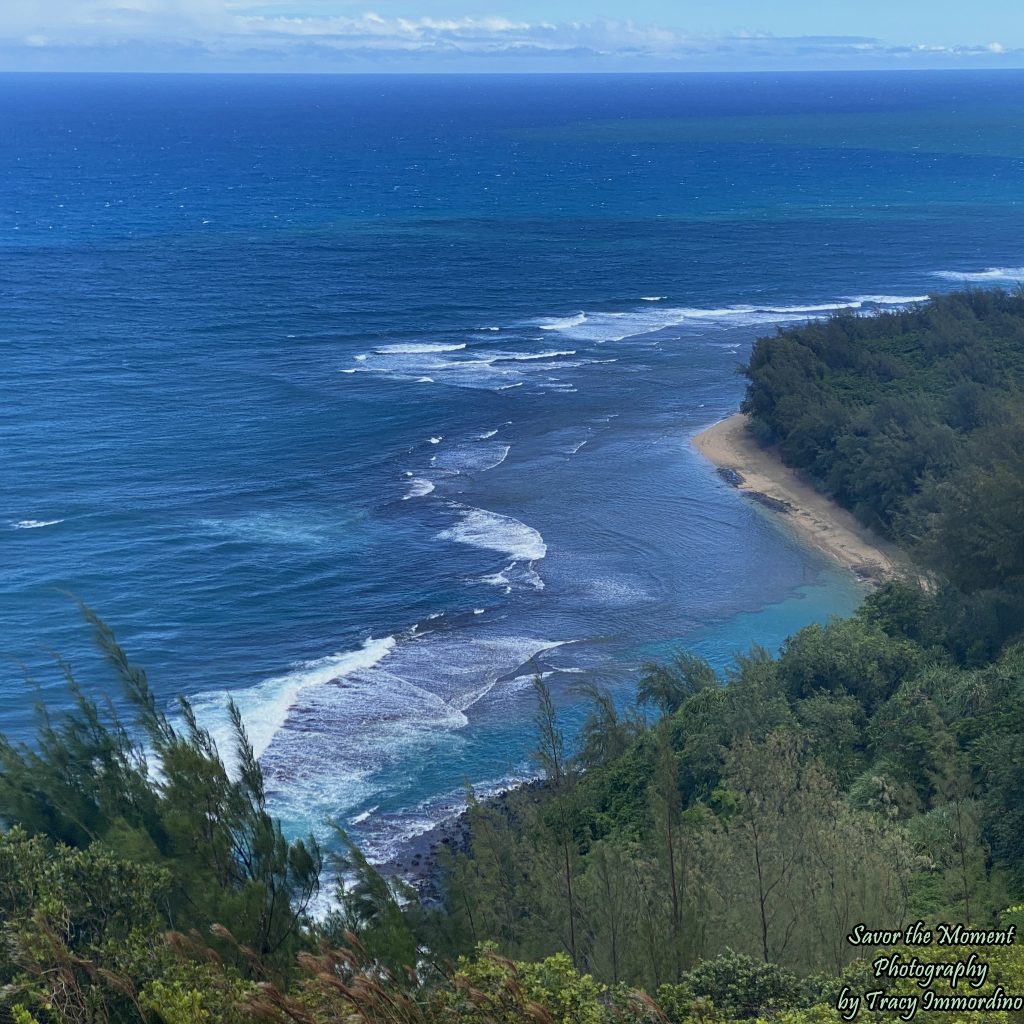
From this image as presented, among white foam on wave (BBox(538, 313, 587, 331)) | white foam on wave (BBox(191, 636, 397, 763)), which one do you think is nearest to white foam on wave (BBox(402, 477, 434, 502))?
white foam on wave (BBox(191, 636, 397, 763))

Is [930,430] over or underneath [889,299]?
underneath

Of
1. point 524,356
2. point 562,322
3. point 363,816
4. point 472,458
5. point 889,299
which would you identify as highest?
point 889,299

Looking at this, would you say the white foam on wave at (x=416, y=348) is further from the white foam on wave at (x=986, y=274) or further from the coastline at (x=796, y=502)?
the white foam on wave at (x=986, y=274)

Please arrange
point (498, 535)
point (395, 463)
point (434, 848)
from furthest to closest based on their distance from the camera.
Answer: point (395, 463)
point (498, 535)
point (434, 848)

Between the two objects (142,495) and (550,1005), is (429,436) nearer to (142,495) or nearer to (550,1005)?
(142,495)

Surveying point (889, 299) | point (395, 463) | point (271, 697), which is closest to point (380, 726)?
point (271, 697)

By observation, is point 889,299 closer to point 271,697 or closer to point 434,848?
point 271,697

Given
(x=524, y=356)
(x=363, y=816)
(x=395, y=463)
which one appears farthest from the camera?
(x=524, y=356)

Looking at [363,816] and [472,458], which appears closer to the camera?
[363,816]
